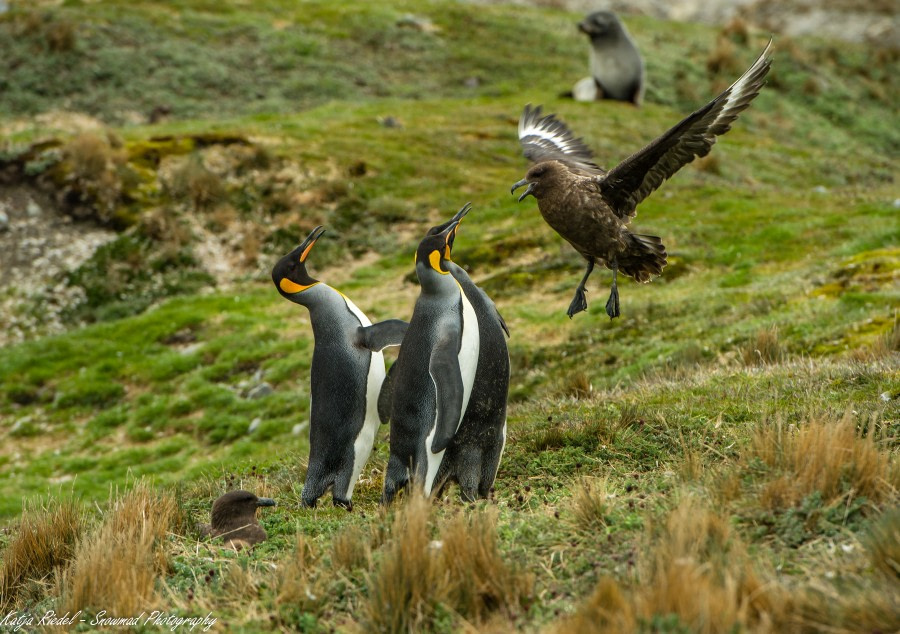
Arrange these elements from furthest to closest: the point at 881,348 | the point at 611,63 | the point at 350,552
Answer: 1. the point at 611,63
2. the point at 881,348
3. the point at 350,552

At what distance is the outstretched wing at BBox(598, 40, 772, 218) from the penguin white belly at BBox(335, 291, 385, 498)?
2427mm

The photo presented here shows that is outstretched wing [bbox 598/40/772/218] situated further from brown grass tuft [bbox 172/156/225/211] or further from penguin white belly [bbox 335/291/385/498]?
brown grass tuft [bbox 172/156/225/211]

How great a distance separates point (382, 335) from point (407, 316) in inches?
334

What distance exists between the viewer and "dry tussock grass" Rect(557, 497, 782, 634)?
3.31 metres

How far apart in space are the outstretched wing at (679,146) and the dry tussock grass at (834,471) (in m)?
2.71

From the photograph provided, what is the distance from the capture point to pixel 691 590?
3.38 m

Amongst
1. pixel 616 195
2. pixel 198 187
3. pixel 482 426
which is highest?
pixel 616 195

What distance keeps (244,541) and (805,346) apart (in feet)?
23.7

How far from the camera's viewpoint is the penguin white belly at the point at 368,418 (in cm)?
693

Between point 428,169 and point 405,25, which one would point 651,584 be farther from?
point 405,25

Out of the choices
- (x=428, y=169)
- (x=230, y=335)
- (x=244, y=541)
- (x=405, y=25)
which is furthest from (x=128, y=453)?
(x=405, y=25)

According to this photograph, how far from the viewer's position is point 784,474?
15.3ft

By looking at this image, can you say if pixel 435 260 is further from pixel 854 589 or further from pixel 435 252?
pixel 854 589

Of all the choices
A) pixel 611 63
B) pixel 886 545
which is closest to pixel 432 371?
pixel 886 545
